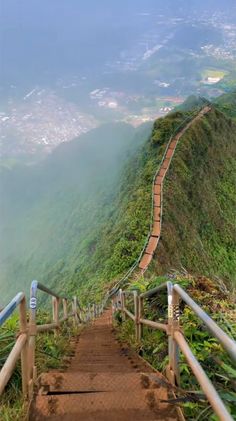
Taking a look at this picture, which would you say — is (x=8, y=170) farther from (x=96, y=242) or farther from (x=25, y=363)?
(x=25, y=363)

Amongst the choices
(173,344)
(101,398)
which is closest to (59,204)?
(173,344)

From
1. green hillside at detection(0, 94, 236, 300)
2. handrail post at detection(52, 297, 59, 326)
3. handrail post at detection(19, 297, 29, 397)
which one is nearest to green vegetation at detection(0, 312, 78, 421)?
handrail post at detection(19, 297, 29, 397)

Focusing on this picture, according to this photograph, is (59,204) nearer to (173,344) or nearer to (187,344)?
(173,344)

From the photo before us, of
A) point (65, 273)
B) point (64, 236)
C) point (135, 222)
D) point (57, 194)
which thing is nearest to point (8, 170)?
point (57, 194)

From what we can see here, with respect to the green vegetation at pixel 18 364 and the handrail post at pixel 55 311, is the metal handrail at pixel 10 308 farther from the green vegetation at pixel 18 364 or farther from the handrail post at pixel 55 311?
the handrail post at pixel 55 311

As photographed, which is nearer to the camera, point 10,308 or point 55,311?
point 10,308

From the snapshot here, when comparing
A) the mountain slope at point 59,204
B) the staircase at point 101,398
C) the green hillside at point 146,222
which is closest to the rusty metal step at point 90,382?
the staircase at point 101,398

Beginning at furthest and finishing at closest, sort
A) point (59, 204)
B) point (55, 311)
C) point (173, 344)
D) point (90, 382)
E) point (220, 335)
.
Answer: point (59, 204)
point (55, 311)
point (90, 382)
point (173, 344)
point (220, 335)

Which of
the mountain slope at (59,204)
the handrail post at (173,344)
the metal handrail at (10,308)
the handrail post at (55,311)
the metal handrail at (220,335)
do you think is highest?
the metal handrail at (220,335)
